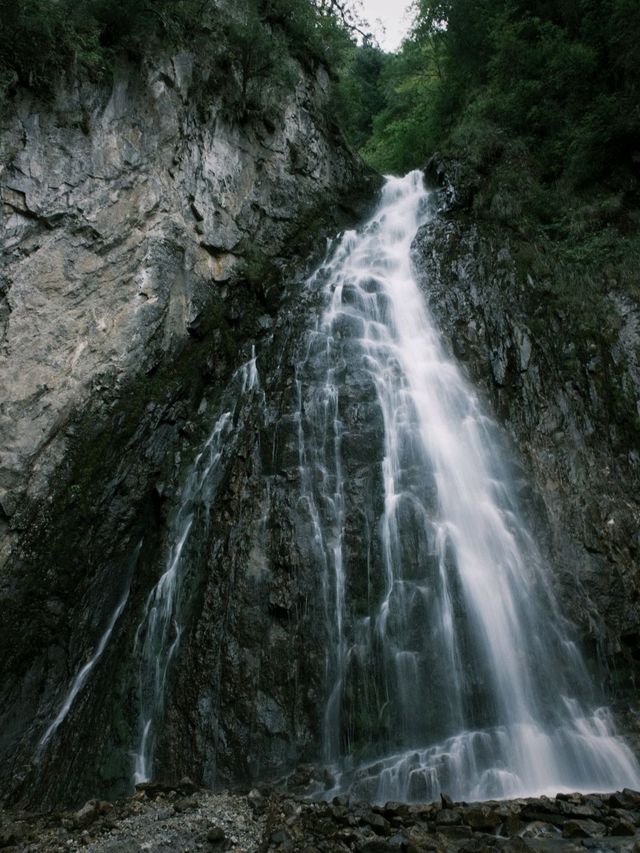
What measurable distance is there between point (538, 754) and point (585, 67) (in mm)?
15401

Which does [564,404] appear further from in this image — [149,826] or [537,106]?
[537,106]

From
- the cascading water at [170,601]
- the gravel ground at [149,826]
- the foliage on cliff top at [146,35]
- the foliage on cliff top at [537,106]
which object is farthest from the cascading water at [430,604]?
the foliage on cliff top at [146,35]

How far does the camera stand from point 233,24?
45.5 feet

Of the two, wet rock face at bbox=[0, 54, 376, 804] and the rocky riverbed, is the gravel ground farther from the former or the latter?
wet rock face at bbox=[0, 54, 376, 804]

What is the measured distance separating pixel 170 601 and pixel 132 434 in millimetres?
3325

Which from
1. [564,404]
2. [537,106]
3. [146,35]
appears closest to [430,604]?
[564,404]

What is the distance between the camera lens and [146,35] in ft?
39.3

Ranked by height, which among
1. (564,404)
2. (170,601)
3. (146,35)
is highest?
(146,35)

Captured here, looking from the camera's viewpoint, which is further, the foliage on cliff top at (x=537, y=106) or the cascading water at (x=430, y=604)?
the foliage on cliff top at (x=537, y=106)

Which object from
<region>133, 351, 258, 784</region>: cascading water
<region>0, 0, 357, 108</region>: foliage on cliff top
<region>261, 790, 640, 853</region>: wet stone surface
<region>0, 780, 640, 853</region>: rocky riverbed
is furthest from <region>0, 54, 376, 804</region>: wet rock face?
<region>261, 790, 640, 853</region>: wet stone surface

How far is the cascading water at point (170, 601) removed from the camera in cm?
704

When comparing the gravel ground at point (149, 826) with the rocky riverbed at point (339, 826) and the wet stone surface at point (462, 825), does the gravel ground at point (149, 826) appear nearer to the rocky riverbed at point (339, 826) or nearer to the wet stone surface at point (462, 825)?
the rocky riverbed at point (339, 826)

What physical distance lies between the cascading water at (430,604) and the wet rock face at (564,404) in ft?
1.40

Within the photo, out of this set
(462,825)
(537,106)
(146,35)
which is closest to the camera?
(462,825)
